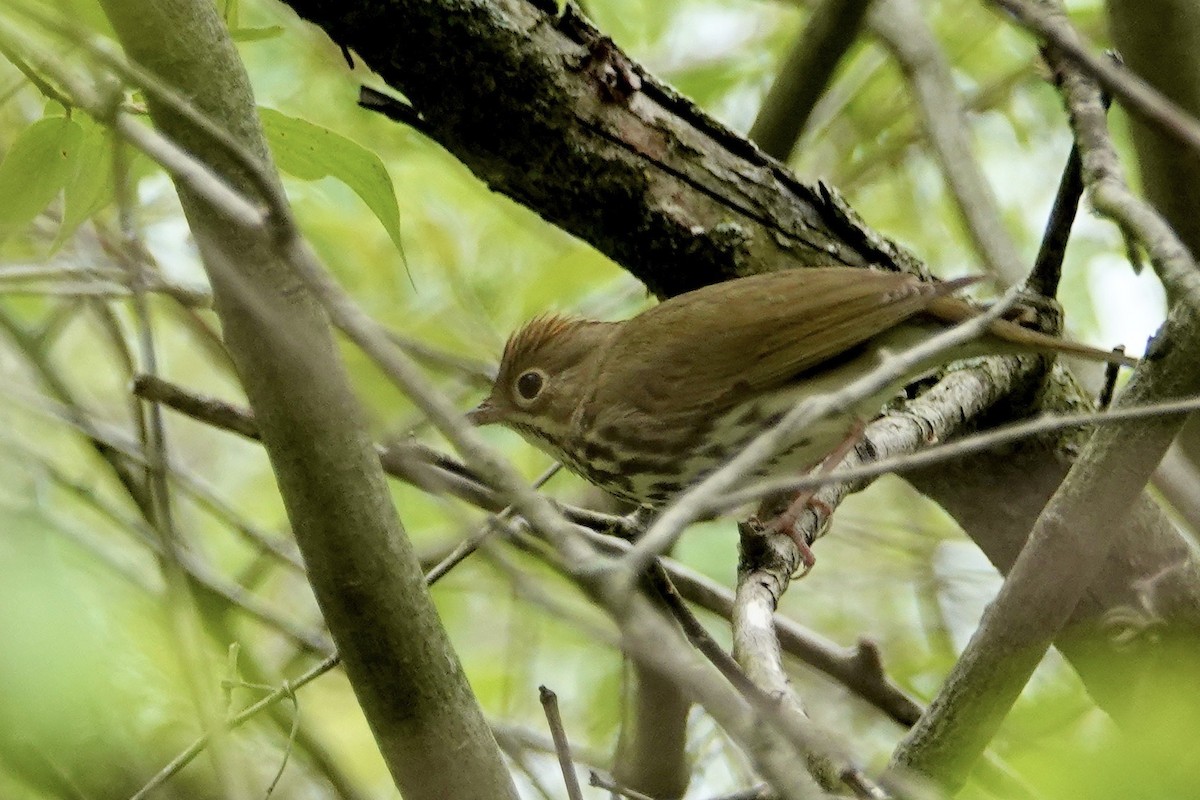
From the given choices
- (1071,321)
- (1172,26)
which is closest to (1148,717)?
(1172,26)

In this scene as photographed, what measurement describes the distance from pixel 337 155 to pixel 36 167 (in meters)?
0.46

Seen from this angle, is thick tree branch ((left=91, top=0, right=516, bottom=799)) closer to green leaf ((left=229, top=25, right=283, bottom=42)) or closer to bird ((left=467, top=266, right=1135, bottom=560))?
green leaf ((left=229, top=25, right=283, bottom=42))

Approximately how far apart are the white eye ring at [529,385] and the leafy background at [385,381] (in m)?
0.24

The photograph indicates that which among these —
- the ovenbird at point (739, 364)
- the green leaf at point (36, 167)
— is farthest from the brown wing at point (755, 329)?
the green leaf at point (36, 167)

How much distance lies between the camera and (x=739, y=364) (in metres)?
3.34

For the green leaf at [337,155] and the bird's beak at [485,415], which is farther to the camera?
the bird's beak at [485,415]

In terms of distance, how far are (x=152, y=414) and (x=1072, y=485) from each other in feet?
4.97

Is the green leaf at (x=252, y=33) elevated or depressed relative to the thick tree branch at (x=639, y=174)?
depressed

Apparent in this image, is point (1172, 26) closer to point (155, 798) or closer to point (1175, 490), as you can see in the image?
point (1175, 490)

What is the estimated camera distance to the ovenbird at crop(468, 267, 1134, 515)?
317 centimetres

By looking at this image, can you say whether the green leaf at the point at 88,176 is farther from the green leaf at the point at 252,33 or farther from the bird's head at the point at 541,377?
the bird's head at the point at 541,377

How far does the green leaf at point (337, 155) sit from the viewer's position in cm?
215

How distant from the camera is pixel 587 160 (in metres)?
2.99

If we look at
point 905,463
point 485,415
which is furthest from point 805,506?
point 905,463
